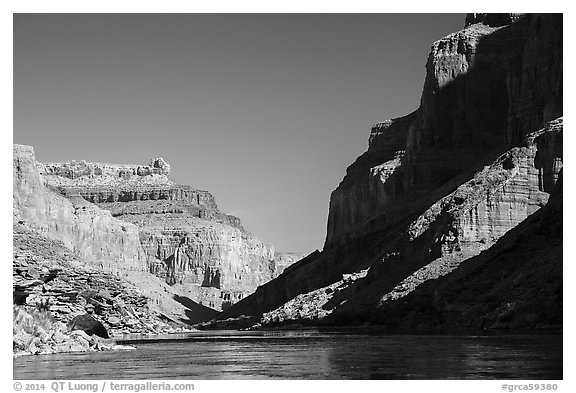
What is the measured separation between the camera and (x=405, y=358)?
67375 millimetres

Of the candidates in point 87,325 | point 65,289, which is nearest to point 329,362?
point 87,325

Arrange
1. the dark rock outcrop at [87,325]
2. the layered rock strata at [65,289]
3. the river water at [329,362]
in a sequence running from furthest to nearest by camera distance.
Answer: the dark rock outcrop at [87,325] → the layered rock strata at [65,289] → the river water at [329,362]

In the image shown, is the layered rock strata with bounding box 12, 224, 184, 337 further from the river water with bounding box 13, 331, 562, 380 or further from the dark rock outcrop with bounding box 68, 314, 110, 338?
the river water with bounding box 13, 331, 562, 380

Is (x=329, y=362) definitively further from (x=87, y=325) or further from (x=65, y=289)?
(x=65, y=289)

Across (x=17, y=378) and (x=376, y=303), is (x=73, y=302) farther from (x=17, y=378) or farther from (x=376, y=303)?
(x=376, y=303)

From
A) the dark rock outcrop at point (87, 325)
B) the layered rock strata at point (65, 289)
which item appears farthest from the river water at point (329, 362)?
the layered rock strata at point (65, 289)

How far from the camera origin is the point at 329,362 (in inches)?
2633

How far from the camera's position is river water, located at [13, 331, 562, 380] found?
5625 cm

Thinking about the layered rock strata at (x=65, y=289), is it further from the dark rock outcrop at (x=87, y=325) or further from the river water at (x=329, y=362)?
the river water at (x=329, y=362)

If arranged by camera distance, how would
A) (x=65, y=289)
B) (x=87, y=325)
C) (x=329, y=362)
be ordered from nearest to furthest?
(x=329, y=362), (x=87, y=325), (x=65, y=289)

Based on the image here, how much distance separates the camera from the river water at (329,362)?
5625 cm

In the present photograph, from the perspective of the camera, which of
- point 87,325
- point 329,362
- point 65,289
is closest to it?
point 329,362

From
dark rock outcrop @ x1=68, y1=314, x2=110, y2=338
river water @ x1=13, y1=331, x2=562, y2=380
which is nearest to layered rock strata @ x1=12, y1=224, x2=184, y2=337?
dark rock outcrop @ x1=68, y1=314, x2=110, y2=338

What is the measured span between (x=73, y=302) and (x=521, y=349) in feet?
109
